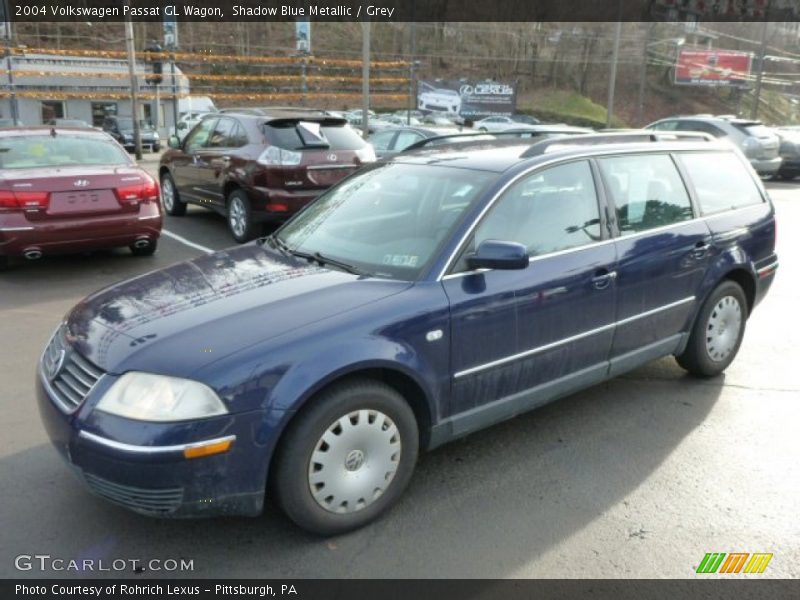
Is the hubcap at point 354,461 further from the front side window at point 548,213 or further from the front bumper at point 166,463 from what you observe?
the front side window at point 548,213

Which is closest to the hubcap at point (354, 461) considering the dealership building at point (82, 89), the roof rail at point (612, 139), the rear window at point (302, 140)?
the roof rail at point (612, 139)

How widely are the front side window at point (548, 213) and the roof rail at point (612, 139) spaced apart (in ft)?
0.64

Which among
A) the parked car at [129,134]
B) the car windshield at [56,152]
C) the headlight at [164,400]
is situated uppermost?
the car windshield at [56,152]

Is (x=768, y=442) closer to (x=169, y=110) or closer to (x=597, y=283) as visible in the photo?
(x=597, y=283)

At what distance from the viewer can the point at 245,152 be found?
8.63m

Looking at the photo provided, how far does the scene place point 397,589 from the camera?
269 centimetres

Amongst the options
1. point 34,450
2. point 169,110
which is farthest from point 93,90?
point 34,450

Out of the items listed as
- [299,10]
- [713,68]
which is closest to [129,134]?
[299,10]

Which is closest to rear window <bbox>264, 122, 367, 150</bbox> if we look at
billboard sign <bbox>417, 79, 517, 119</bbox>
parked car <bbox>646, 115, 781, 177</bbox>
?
parked car <bbox>646, 115, 781, 177</bbox>

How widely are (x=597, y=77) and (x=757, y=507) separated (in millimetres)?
76629

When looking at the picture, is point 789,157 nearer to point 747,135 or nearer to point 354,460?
point 747,135

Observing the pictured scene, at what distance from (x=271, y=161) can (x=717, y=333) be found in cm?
551

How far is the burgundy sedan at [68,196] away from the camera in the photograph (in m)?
6.63

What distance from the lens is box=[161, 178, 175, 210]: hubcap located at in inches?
436
